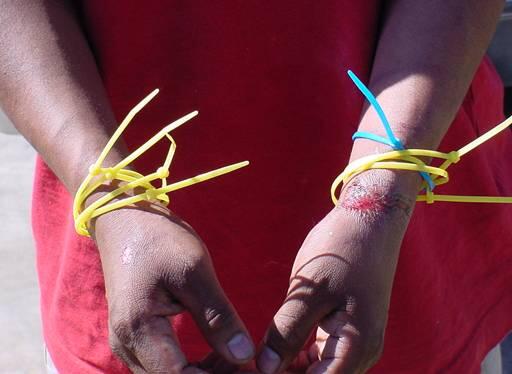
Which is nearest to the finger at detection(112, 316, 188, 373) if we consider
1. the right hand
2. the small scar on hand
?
the right hand

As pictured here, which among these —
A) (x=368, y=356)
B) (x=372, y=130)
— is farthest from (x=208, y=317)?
(x=372, y=130)

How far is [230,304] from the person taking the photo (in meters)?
0.83

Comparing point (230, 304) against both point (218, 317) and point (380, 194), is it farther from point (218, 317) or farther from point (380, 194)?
point (380, 194)

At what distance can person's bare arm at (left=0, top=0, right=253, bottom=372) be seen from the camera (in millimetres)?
806

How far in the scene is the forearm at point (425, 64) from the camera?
2.99 ft

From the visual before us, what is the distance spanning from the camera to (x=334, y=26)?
1.00 metres

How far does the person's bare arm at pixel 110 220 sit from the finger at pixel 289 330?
0.02 metres

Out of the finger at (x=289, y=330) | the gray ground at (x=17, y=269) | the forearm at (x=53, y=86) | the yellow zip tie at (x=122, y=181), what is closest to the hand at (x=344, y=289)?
the finger at (x=289, y=330)

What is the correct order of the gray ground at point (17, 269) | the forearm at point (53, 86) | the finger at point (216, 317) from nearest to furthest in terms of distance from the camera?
the finger at point (216, 317) < the forearm at point (53, 86) < the gray ground at point (17, 269)

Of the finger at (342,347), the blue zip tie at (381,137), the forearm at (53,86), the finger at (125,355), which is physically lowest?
the finger at (342,347)

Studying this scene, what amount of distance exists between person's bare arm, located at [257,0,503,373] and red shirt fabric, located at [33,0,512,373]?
83 millimetres

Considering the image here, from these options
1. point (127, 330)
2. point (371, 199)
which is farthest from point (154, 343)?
point (371, 199)

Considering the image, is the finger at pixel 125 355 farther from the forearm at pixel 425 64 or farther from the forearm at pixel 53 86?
the forearm at pixel 425 64

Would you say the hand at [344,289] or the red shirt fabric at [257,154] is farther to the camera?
the red shirt fabric at [257,154]
